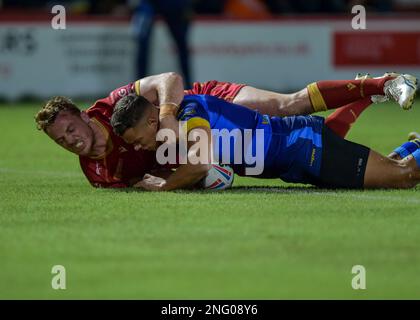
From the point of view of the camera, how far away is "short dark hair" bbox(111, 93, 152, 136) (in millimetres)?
8430

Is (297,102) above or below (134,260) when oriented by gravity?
above

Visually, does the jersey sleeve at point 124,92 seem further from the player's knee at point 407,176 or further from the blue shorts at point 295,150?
the player's knee at point 407,176

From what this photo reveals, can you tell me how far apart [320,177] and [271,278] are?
115 inches

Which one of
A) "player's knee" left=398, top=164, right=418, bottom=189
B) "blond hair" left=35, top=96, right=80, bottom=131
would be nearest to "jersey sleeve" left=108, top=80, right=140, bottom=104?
"blond hair" left=35, top=96, right=80, bottom=131

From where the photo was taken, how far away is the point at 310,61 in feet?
66.6

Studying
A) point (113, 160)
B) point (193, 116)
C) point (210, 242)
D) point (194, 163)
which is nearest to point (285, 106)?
point (193, 116)

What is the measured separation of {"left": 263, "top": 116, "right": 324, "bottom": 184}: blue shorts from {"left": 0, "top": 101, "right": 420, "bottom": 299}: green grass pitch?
0.19m

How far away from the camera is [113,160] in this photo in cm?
912

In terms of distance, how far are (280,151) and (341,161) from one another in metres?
0.49

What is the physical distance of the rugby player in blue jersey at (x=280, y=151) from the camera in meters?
8.59

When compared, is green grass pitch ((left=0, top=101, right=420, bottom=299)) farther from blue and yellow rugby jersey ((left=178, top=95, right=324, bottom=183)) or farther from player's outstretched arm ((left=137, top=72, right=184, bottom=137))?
player's outstretched arm ((left=137, top=72, right=184, bottom=137))

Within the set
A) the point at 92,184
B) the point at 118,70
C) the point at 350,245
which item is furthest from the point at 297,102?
the point at 118,70

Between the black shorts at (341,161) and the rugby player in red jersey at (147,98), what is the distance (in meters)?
0.68
